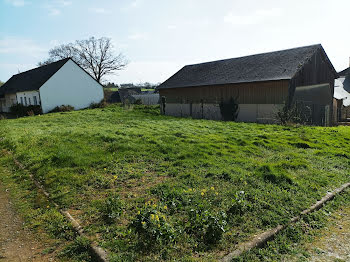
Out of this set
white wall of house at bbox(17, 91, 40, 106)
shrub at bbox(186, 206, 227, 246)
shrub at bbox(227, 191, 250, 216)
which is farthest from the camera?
white wall of house at bbox(17, 91, 40, 106)

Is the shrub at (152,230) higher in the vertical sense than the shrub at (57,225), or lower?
higher

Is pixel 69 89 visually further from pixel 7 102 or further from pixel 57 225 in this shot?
pixel 57 225

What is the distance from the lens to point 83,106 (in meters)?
30.7

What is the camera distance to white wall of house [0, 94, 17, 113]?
34.6 meters

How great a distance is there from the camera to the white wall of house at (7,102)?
1362 inches

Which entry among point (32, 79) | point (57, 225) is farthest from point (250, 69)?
point (32, 79)

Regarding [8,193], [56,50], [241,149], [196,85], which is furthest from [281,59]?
[56,50]

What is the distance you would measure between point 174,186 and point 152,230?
1884 mm

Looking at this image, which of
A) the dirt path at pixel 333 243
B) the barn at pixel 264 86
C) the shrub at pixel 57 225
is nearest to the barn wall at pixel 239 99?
the barn at pixel 264 86

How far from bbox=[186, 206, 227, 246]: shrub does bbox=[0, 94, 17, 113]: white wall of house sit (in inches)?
1517

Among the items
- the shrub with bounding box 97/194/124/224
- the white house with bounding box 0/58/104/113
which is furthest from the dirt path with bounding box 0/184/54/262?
the white house with bounding box 0/58/104/113

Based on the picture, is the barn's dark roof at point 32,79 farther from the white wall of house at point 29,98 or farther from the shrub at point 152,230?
the shrub at point 152,230

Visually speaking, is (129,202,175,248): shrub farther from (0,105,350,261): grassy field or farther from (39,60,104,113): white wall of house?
(39,60,104,113): white wall of house

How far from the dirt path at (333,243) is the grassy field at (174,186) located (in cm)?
56
